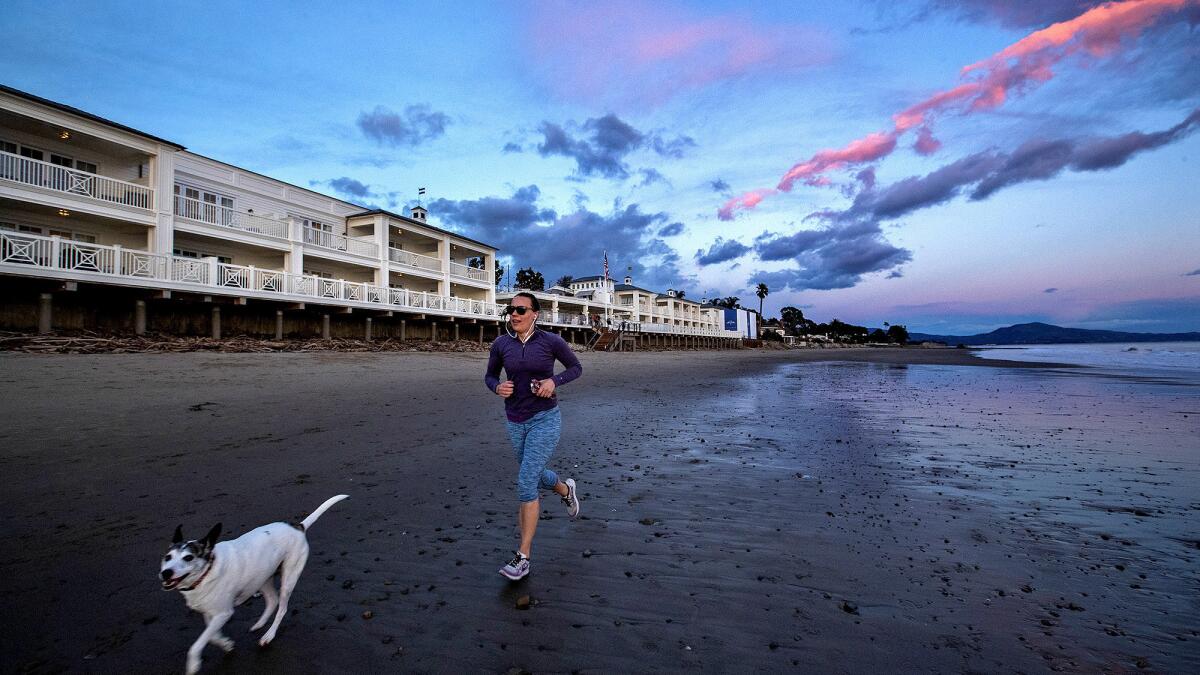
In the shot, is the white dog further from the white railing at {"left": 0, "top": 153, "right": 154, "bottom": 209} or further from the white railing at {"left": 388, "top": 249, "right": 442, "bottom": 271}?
the white railing at {"left": 388, "top": 249, "right": 442, "bottom": 271}

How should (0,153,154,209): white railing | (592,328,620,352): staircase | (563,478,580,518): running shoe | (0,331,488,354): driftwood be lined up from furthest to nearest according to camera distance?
(592,328,620,352): staircase → (0,153,154,209): white railing → (0,331,488,354): driftwood → (563,478,580,518): running shoe

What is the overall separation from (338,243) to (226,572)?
31.3m

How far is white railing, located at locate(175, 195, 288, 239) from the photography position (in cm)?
2241

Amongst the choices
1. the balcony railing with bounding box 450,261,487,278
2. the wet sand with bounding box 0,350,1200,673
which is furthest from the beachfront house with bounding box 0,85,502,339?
the wet sand with bounding box 0,350,1200,673

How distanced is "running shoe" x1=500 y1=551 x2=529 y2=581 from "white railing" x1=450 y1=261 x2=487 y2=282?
36.2 metres

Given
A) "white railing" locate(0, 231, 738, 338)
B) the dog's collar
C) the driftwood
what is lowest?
the dog's collar

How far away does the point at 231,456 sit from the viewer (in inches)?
251

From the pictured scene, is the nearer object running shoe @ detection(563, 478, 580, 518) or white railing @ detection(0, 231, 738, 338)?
running shoe @ detection(563, 478, 580, 518)

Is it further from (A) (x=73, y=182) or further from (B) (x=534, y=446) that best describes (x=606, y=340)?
(B) (x=534, y=446)

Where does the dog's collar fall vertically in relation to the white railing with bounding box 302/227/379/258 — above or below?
below

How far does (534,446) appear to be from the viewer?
12.9 ft

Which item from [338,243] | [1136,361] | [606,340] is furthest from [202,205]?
[1136,361]

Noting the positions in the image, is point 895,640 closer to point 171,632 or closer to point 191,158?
point 171,632

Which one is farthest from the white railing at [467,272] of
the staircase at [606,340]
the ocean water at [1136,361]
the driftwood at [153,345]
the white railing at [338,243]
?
the ocean water at [1136,361]
